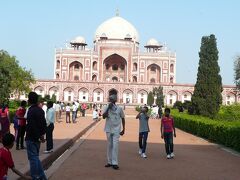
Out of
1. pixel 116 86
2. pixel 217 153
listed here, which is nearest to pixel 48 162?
pixel 217 153

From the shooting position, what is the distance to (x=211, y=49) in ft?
73.8

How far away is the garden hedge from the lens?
39.4ft

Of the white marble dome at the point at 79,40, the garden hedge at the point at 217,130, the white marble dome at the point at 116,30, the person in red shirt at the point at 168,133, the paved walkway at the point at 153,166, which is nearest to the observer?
the paved walkway at the point at 153,166

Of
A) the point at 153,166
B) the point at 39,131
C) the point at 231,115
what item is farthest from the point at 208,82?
the point at 39,131

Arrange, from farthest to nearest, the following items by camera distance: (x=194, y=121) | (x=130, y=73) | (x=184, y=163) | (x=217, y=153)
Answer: (x=130, y=73) → (x=194, y=121) → (x=217, y=153) → (x=184, y=163)

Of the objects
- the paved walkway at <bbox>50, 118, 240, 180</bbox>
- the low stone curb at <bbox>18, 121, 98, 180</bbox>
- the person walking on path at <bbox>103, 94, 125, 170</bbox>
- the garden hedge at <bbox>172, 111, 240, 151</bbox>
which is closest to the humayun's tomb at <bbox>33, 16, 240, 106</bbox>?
the garden hedge at <bbox>172, 111, 240, 151</bbox>

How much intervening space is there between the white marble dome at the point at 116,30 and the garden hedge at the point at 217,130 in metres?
54.5

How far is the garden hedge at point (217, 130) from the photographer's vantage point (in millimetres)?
11999

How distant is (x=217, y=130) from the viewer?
14.1 m

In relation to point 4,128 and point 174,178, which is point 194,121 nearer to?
point 4,128

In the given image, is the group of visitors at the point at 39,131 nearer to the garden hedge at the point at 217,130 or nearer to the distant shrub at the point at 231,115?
the garden hedge at the point at 217,130

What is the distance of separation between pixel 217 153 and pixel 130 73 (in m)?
60.2

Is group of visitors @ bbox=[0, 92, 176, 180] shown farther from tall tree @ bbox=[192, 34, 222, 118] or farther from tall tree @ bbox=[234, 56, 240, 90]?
tall tree @ bbox=[234, 56, 240, 90]

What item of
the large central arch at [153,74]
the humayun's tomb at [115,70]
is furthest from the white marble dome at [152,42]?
the large central arch at [153,74]
